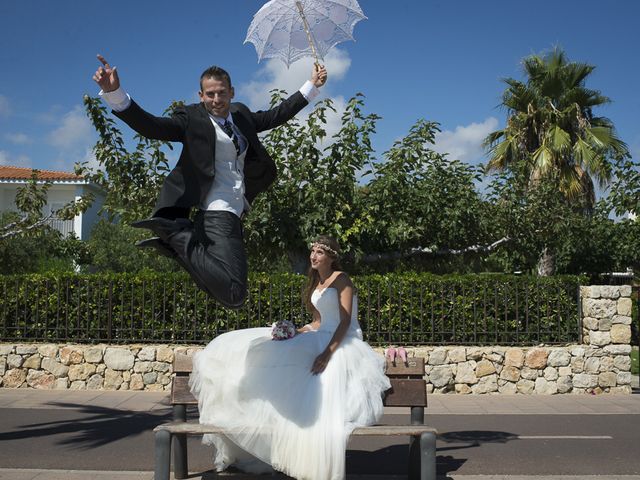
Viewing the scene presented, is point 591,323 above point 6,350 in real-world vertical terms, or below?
above

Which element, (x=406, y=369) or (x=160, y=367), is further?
(x=160, y=367)

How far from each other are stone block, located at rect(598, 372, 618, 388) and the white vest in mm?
9722

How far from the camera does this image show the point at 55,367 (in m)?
12.3

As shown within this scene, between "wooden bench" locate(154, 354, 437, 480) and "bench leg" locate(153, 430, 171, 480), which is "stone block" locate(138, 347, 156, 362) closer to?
"wooden bench" locate(154, 354, 437, 480)

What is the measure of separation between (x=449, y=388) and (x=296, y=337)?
753 centimetres

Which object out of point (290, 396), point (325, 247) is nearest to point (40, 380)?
point (325, 247)

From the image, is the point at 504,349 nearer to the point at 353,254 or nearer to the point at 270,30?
the point at 353,254

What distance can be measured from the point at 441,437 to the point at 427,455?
3513mm

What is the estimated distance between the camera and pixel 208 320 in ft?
40.6

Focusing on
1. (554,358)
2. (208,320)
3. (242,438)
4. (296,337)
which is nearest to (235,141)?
(296,337)

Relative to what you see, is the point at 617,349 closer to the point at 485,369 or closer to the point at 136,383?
the point at 485,369

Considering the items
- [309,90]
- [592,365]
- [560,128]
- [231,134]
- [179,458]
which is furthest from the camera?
[560,128]

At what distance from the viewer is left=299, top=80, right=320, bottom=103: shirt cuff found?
461cm

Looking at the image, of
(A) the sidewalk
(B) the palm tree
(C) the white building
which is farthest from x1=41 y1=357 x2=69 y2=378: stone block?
(C) the white building
